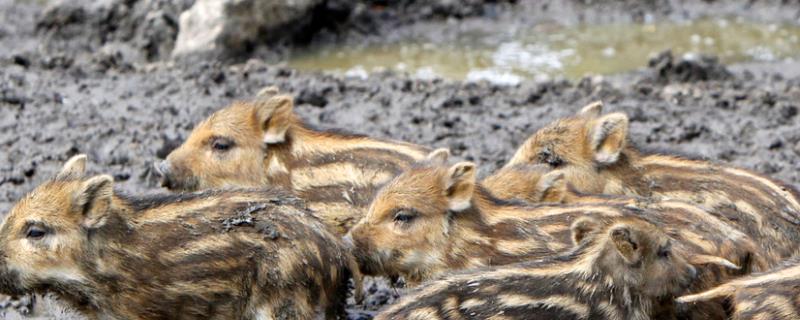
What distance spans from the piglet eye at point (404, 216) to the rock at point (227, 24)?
6542 mm

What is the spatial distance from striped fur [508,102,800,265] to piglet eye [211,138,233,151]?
1620 millimetres

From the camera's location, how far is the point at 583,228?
547 cm

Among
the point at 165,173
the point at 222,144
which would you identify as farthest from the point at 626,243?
the point at 165,173

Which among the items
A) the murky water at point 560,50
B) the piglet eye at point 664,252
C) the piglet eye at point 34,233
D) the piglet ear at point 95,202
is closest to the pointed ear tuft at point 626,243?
the piglet eye at point 664,252

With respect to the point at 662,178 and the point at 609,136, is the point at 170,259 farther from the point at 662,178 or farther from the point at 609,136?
the point at 662,178

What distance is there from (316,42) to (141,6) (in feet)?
6.32

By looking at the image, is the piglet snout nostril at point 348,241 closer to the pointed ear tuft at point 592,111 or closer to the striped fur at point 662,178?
the striped fur at point 662,178

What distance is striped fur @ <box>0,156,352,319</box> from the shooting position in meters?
5.55

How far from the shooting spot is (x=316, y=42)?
1355 cm

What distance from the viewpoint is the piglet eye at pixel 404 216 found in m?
6.09

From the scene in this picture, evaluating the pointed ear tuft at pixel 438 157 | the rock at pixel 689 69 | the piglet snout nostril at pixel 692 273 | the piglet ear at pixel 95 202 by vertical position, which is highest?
the piglet ear at pixel 95 202

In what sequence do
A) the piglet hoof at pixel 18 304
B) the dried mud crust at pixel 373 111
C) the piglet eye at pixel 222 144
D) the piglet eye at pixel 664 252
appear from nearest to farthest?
the piglet eye at pixel 664 252 → the piglet hoof at pixel 18 304 → the piglet eye at pixel 222 144 → the dried mud crust at pixel 373 111

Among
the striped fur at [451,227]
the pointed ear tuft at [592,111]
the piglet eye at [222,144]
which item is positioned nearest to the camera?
the striped fur at [451,227]

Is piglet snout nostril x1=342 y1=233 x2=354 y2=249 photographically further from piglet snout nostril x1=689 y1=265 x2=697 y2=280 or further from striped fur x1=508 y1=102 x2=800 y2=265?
piglet snout nostril x1=689 y1=265 x2=697 y2=280
